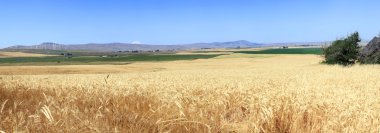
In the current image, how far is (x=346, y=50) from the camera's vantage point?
55031mm

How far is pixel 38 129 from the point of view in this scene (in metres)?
3.26

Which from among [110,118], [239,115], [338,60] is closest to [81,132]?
[110,118]

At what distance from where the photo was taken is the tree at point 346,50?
54875 millimetres

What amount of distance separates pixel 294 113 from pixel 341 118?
584mm

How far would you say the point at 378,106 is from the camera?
580cm

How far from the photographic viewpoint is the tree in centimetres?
5488

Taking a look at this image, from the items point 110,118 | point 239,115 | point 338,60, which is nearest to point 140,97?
point 239,115

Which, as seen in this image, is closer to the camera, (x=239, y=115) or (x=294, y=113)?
(x=294, y=113)

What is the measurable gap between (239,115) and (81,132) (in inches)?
103

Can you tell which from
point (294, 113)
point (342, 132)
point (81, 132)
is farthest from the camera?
point (294, 113)

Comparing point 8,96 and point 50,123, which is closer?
point 50,123

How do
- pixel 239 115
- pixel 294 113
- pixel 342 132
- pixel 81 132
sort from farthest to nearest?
pixel 239 115
pixel 294 113
pixel 342 132
pixel 81 132

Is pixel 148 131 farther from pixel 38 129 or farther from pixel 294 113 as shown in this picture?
pixel 294 113

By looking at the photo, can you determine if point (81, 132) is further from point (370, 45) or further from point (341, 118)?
point (370, 45)
